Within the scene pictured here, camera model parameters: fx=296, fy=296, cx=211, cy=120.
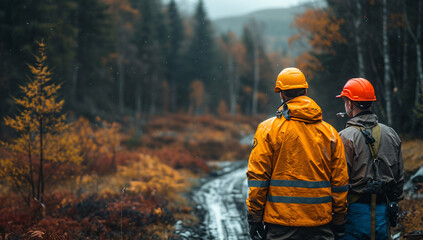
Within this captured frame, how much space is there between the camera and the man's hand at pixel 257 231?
295 cm

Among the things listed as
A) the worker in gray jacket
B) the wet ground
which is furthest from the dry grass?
the worker in gray jacket

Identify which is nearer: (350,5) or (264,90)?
(350,5)

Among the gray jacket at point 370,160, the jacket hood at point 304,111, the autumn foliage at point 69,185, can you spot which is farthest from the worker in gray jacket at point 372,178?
the autumn foliage at point 69,185

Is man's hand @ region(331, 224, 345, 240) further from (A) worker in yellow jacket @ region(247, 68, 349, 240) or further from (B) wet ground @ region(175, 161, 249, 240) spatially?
(B) wet ground @ region(175, 161, 249, 240)

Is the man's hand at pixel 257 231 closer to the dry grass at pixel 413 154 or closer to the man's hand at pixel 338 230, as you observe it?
the man's hand at pixel 338 230

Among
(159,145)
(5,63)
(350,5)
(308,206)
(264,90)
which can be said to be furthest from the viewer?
(264,90)

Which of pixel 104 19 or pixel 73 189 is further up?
pixel 104 19

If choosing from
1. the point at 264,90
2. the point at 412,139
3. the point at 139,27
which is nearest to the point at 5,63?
the point at 412,139

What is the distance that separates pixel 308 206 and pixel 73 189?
906cm

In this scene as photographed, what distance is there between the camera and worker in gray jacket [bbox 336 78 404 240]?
318cm

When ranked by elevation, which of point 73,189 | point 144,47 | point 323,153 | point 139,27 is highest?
point 139,27

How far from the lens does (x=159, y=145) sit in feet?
64.4

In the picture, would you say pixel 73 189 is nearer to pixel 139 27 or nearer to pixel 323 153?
pixel 323 153

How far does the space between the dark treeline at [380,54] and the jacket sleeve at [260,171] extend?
9.58 metres
